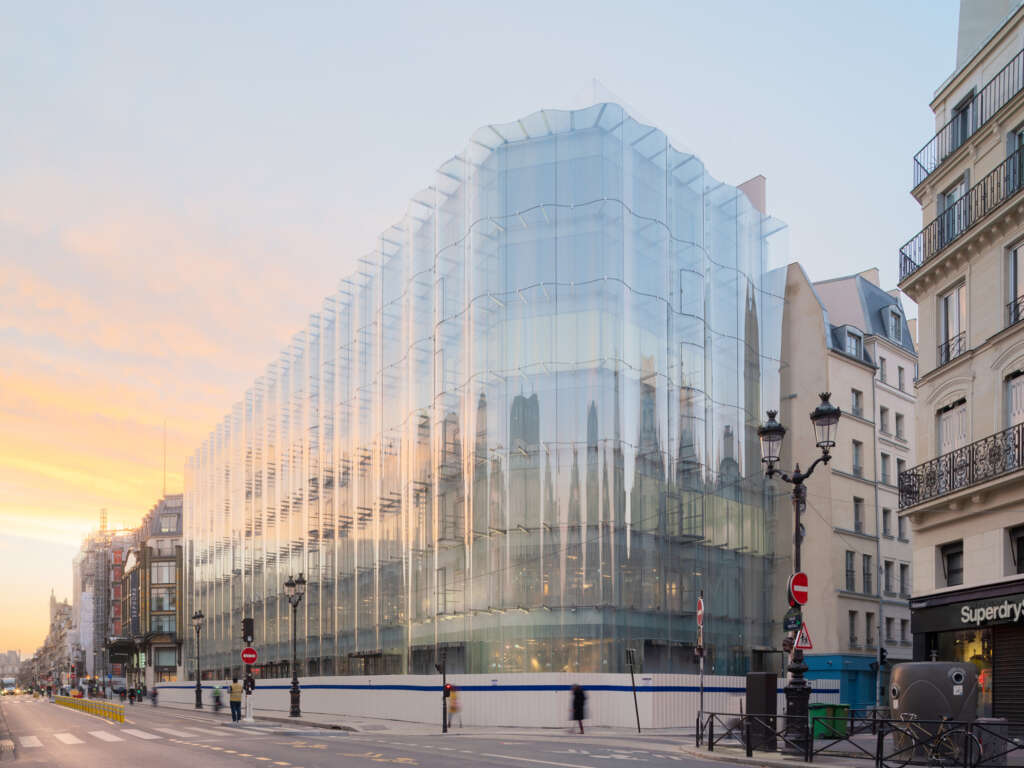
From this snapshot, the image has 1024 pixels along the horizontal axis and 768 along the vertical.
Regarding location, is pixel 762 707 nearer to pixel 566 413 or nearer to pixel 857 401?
pixel 566 413

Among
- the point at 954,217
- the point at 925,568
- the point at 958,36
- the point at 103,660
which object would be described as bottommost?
the point at 103,660

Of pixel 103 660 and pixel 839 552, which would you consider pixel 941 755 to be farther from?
pixel 103 660

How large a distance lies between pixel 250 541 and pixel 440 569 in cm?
3375

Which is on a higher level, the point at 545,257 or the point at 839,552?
the point at 545,257

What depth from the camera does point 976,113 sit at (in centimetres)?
3141

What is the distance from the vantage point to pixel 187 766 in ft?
68.9

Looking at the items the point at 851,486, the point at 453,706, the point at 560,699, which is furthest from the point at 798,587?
the point at 851,486

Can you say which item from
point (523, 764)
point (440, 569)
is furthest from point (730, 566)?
point (523, 764)

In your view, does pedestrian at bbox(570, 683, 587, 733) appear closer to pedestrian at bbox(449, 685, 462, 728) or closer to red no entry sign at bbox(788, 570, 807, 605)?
pedestrian at bbox(449, 685, 462, 728)

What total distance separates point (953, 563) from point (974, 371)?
560 centimetres

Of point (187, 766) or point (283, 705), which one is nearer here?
point (187, 766)

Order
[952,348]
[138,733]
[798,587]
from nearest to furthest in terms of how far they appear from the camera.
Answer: [798,587], [952,348], [138,733]

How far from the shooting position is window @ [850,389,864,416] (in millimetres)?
55062

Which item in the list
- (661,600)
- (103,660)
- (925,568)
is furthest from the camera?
(103,660)
